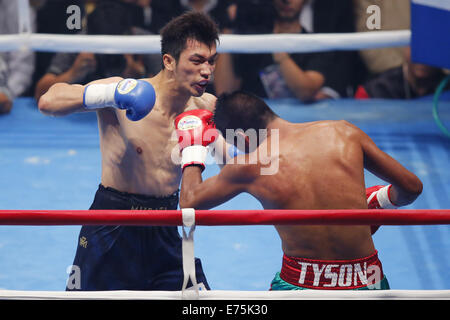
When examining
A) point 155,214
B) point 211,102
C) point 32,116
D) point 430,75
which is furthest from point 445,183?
point 32,116

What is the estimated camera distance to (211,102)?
9.11 feet

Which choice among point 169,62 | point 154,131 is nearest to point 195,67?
point 169,62

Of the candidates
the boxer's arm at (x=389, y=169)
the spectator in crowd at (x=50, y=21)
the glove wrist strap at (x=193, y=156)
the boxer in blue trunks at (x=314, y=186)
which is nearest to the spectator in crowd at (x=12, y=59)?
the spectator in crowd at (x=50, y=21)

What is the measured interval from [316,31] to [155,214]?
4070 mm

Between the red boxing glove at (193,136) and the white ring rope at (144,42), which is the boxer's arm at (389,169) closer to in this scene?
the red boxing glove at (193,136)

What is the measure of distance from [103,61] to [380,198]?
3.58 metres

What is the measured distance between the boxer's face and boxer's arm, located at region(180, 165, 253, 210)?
418 millimetres

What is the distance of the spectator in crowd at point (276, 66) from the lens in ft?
18.0

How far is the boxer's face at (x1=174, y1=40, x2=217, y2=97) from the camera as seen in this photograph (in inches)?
102

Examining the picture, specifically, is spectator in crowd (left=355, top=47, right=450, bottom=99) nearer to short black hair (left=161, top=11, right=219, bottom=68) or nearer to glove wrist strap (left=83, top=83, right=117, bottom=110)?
short black hair (left=161, top=11, right=219, bottom=68)

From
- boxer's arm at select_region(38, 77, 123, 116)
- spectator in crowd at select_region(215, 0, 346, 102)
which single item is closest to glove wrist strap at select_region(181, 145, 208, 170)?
boxer's arm at select_region(38, 77, 123, 116)

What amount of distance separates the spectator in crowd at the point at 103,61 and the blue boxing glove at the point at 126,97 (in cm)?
315
